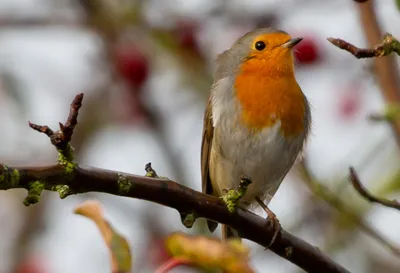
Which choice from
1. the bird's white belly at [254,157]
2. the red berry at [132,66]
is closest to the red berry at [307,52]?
the red berry at [132,66]

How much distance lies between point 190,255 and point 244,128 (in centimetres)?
276

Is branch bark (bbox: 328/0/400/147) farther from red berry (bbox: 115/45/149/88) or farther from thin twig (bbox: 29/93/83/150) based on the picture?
red berry (bbox: 115/45/149/88)

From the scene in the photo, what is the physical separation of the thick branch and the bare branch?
1.97ft

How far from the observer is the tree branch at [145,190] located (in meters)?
2.11

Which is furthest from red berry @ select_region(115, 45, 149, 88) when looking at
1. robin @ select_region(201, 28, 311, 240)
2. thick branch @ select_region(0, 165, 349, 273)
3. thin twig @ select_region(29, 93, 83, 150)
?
thin twig @ select_region(29, 93, 83, 150)

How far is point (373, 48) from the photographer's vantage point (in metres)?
2.47

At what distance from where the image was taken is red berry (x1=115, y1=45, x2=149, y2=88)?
19.5ft

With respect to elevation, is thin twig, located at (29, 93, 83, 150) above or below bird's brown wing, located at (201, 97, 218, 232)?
above

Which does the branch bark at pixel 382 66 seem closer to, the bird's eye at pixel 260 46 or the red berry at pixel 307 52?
the bird's eye at pixel 260 46

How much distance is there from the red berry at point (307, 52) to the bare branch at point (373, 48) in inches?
132

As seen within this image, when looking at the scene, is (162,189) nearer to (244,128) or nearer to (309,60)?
(244,128)

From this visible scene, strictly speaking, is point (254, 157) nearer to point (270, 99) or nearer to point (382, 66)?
point (270, 99)

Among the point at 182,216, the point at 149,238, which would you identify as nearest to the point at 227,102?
the point at 149,238

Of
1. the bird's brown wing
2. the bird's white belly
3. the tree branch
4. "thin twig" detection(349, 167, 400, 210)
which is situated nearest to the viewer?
the tree branch
